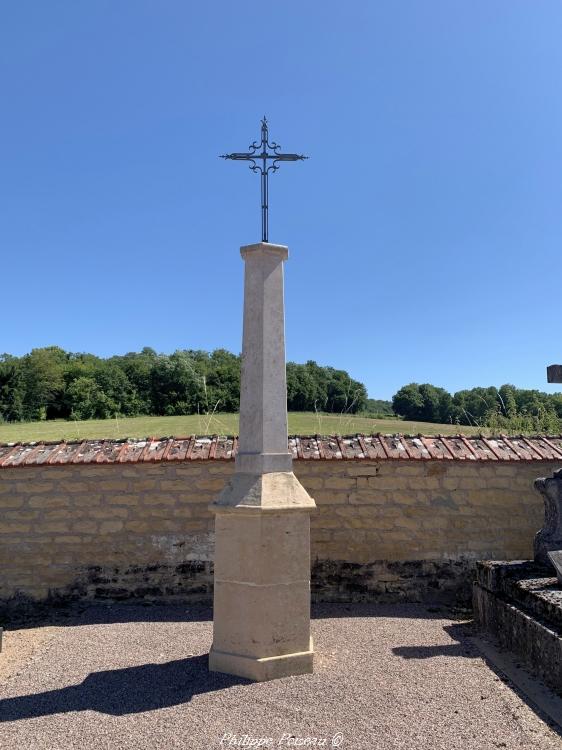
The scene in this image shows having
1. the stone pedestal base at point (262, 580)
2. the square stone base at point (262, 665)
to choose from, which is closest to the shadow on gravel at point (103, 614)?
the square stone base at point (262, 665)

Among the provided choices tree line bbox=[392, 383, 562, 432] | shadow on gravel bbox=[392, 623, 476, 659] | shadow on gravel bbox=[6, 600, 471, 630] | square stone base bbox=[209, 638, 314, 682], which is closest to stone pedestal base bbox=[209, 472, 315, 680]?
square stone base bbox=[209, 638, 314, 682]

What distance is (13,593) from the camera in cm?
654

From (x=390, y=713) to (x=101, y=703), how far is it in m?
1.94

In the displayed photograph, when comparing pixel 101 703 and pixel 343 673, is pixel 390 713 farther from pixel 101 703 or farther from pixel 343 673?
pixel 101 703

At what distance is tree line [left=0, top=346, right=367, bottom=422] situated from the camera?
1231 cm

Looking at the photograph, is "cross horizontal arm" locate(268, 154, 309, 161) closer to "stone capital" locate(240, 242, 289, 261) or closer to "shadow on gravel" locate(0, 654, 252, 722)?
"stone capital" locate(240, 242, 289, 261)

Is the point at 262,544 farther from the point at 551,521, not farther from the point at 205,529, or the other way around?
the point at 551,521

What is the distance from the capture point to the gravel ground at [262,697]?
11.0ft

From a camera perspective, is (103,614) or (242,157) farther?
(103,614)

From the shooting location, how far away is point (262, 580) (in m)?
4.20

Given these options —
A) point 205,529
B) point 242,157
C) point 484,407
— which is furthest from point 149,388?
point 242,157

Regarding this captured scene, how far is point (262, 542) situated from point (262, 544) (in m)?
0.01

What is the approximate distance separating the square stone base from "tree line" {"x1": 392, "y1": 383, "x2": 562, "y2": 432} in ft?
20.1

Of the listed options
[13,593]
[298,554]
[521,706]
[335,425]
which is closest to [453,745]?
[521,706]
